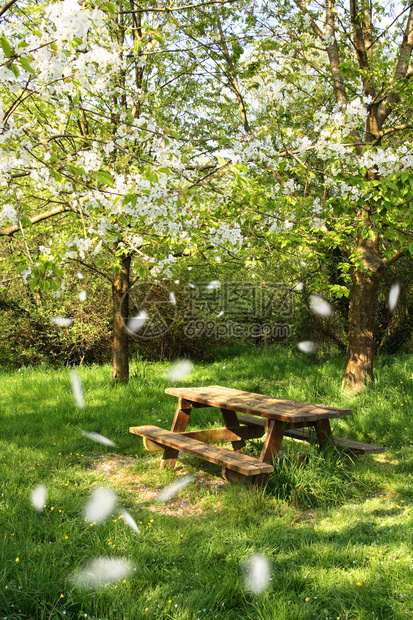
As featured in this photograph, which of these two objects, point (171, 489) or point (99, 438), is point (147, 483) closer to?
point (171, 489)

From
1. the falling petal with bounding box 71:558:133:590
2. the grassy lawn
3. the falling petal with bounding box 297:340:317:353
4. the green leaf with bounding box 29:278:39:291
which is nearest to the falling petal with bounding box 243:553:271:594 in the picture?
the grassy lawn

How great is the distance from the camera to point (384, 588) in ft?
8.07

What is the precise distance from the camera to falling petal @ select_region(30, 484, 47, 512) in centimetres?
343

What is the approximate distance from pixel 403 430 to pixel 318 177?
371 cm

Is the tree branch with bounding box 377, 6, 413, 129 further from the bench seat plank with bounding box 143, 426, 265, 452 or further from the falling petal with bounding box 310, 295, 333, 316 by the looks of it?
the bench seat plank with bounding box 143, 426, 265, 452

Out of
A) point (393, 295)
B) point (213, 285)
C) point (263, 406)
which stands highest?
point (213, 285)

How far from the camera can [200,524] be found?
3400 millimetres

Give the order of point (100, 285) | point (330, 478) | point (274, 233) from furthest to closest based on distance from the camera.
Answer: point (100, 285)
point (274, 233)
point (330, 478)

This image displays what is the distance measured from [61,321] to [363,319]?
18.9ft

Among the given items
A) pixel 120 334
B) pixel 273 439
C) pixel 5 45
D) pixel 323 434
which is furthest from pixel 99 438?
pixel 5 45

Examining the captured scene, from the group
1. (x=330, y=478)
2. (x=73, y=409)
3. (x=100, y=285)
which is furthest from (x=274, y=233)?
(x=100, y=285)

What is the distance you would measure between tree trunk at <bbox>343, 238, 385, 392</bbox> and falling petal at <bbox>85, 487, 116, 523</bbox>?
13.2 feet

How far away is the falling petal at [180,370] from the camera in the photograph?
352 inches

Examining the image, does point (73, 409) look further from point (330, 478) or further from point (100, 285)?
point (100, 285)
